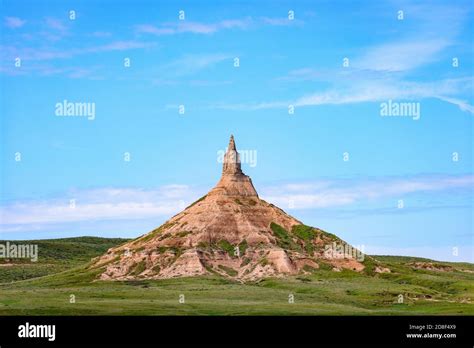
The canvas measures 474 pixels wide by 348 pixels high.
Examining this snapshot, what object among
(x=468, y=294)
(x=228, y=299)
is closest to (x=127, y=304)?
(x=228, y=299)
